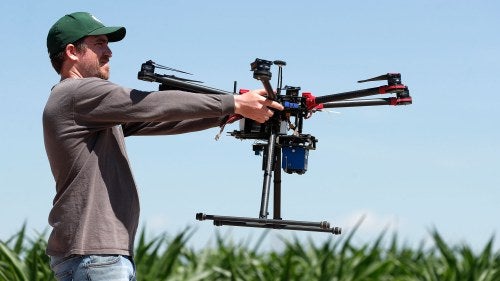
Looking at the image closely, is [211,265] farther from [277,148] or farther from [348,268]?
[277,148]

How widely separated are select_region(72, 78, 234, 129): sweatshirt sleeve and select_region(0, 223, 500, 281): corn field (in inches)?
95.7

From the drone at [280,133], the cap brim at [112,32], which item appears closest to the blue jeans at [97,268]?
the drone at [280,133]

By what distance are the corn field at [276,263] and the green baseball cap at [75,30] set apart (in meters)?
2.25

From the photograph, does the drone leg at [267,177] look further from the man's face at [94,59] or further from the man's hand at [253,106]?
the man's face at [94,59]

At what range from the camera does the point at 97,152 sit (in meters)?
4.30

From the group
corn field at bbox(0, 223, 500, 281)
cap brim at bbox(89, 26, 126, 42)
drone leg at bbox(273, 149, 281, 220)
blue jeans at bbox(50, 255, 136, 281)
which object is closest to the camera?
blue jeans at bbox(50, 255, 136, 281)

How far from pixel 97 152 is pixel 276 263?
12.4 feet

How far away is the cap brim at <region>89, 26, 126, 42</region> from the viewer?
14.6ft

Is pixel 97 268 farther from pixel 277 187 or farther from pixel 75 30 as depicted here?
pixel 75 30

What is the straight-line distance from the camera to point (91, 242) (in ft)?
13.7

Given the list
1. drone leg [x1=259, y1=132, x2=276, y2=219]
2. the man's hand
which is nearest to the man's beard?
the man's hand

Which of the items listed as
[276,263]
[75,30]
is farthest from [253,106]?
[276,263]

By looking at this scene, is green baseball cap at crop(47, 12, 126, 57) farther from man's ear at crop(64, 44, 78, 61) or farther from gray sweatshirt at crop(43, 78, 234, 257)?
gray sweatshirt at crop(43, 78, 234, 257)

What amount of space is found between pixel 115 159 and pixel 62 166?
26 centimetres
